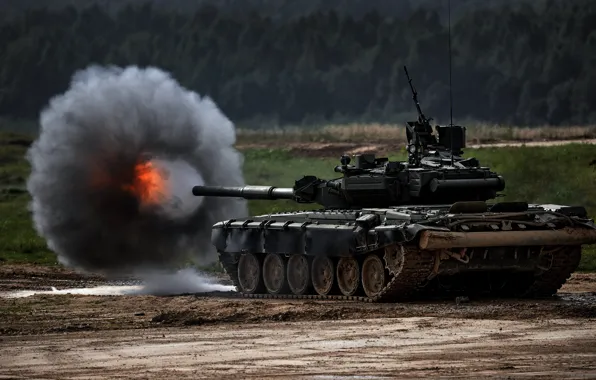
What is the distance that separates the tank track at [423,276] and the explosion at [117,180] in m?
4.29

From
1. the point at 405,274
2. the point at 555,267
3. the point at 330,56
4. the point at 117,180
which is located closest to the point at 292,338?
the point at 405,274

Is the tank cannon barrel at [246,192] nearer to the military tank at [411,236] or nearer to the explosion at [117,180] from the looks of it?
the military tank at [411,236]

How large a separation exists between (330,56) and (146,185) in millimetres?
27696

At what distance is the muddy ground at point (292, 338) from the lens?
57.5 ft

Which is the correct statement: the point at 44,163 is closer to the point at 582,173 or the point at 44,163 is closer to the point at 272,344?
the point at 272,344

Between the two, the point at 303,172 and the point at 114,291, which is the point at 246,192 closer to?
the point at 114,291

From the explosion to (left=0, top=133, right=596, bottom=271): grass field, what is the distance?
22.2ft

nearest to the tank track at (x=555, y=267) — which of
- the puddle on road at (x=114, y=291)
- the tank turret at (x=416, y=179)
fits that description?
the tank turret at (x=416, y=179)

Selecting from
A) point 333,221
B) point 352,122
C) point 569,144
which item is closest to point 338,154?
point 352,122

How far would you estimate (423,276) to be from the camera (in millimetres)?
26375

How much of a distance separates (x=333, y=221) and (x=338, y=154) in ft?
77.1

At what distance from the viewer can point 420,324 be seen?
2244cm

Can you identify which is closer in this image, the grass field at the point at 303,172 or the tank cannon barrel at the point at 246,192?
the tank cannon barrel at the point at 246,192

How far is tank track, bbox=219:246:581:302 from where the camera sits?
26.1 meters
